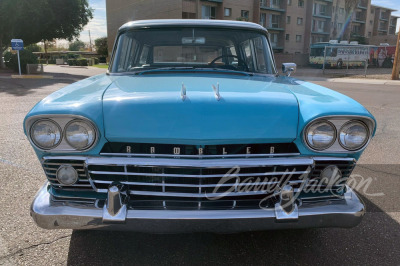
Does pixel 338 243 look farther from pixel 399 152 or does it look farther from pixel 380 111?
pixel 380 111

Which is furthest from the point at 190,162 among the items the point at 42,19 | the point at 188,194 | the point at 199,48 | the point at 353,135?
the point at 42,19

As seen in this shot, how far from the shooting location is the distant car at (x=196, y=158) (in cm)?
181

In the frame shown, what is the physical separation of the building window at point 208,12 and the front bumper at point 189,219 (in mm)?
33106

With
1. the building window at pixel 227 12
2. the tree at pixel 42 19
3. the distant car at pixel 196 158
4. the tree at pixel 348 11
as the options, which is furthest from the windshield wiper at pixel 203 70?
the tree at pixel 348 11

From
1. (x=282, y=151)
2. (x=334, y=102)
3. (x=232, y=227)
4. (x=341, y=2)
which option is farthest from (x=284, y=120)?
(x=341, y=2)

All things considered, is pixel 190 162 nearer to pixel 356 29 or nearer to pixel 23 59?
pixel 23 59

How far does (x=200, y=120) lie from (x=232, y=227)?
0.62 metres

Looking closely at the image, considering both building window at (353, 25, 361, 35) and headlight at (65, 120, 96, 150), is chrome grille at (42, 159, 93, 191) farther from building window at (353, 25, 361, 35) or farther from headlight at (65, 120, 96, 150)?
building window at (353, 25, 361, 35)

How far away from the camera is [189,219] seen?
178cm

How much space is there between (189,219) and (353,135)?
108 cm

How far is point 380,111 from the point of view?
8320 mm

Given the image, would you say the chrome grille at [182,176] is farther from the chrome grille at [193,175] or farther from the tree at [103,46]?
the tree at [103,46]

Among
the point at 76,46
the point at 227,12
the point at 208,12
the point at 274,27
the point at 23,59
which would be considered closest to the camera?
the point at 23,59

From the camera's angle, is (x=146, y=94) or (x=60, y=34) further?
(x=60, y=34)
